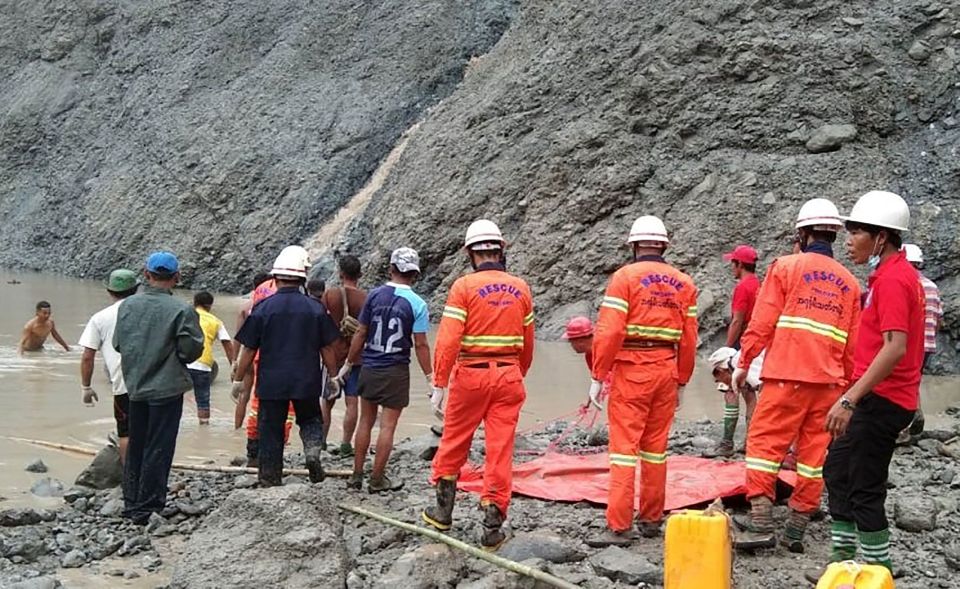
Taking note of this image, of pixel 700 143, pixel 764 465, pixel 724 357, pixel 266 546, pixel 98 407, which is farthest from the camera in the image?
pixel 700 143

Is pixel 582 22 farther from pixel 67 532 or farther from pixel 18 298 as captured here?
pixel 67 532

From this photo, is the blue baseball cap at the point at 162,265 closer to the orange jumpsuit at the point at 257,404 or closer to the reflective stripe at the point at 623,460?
the orange jumpsuit at the point at 257,404

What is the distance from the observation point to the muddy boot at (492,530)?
19.0 ft

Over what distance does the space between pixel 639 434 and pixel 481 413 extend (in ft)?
2.98

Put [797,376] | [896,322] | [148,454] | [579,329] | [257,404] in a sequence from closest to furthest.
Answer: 1. [896,322]
2. [797,376]
3. [148,454]
4. [579,329]
5. [257,404]

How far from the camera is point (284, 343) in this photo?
277 inches

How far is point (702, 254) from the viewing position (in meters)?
16.5

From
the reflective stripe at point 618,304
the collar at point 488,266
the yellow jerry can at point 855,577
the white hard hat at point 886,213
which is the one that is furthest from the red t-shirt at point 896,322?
the collar at point 488,266

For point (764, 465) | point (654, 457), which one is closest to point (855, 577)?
point (764, 465)

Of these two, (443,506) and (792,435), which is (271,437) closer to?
(443,506)

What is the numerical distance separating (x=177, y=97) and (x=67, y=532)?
26.8 meters

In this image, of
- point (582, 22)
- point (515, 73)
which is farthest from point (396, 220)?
point (582, 22)

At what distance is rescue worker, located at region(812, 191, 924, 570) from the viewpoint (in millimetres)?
4789

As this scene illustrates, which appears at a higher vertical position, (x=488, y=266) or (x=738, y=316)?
(x=488, y=266)
